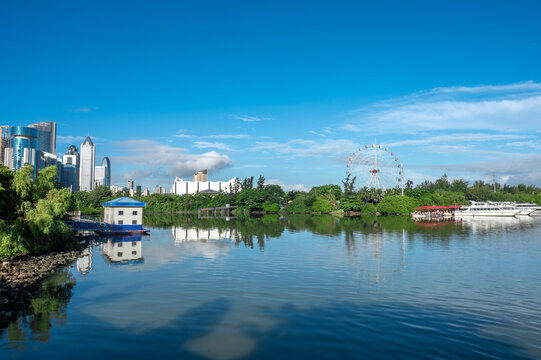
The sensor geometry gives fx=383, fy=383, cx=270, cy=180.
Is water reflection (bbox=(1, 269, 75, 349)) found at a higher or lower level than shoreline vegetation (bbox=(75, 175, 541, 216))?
lower

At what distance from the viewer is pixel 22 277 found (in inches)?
821

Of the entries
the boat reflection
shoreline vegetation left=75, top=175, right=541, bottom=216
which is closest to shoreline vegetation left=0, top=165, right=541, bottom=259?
shoreline vegetation left=75, top=175, right=541, bottom=216

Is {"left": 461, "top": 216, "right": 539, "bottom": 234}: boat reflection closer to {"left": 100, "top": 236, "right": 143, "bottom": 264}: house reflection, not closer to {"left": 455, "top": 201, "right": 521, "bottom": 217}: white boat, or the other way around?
{"left": 455, "top": 201, "right": 521, "bottom": 217}: white boat

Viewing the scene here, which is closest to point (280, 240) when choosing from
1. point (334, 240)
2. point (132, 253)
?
point (334, 240)

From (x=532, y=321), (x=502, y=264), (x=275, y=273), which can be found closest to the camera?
(x=532, y=321)

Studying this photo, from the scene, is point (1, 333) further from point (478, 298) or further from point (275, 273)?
point (478, 298)

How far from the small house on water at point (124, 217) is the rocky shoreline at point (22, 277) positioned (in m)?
15.1

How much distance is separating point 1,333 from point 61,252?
2027 cm

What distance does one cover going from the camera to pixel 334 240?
4222 centimetres

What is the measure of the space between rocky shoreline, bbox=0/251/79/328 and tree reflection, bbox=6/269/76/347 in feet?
1.24

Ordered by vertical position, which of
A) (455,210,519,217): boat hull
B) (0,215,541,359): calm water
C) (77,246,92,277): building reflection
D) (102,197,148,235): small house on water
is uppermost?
(102,197,148,235): small house on water

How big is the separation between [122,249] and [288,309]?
2483cm

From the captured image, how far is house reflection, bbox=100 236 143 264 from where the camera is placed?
1192 inches

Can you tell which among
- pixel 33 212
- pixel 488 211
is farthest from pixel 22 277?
pixel 488 211
